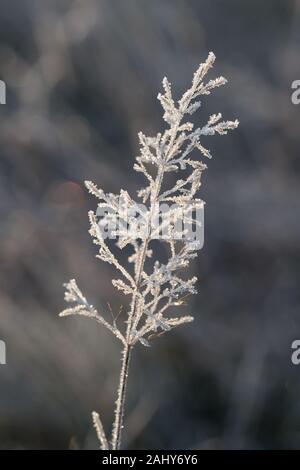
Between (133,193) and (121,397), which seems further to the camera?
(133,193)

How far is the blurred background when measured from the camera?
4.54m

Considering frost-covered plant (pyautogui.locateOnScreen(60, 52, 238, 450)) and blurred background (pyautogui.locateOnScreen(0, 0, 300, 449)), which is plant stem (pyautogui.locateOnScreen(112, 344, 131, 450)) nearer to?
frost-covered plant (pyautogui.locateOnScreen(60, 52, 238, 450))

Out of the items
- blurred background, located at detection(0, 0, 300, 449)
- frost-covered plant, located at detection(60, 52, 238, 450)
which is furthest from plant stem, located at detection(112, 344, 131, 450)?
blurred background, located at detection(0, 0, 300, 449)

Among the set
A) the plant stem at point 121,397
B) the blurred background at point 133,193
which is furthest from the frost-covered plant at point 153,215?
the blurred background at point 133,193

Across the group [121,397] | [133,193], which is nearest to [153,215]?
[121,397]

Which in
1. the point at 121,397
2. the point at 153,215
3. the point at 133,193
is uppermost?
the point at 133,193

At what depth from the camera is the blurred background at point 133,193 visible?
4.54 meters

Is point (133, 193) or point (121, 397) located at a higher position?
point (133, 193)

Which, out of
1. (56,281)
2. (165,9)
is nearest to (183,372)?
(56,281)

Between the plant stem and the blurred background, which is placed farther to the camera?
the blurred background

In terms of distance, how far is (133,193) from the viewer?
221 inches

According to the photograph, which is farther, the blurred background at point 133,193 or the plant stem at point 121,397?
the blurred background at point 133,193

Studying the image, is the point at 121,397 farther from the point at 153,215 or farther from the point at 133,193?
the point at 133,193

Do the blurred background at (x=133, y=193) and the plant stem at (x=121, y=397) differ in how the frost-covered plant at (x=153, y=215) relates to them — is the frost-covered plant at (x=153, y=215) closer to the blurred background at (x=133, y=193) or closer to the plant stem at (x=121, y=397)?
the plant stem at (x=121, y=397)
